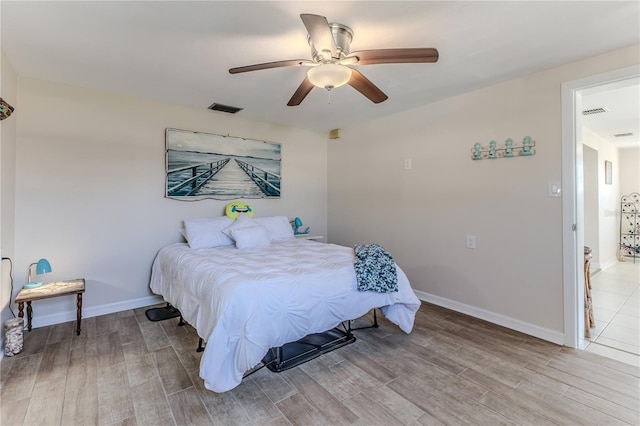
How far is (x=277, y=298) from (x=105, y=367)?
56.7 inches

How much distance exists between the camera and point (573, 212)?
2492mm

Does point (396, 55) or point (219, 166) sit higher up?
point (396, 55)

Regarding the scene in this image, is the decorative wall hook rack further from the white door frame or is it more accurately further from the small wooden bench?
the small wooden bench

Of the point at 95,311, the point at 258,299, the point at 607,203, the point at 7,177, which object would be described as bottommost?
the point at 95,311

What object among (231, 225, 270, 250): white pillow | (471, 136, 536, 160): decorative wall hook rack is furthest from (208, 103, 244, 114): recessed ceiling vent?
(471, 136, 536, 160): decorative wall hook rack

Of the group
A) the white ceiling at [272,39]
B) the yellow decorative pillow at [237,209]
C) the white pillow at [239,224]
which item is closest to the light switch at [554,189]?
the white ceiling at [272,39]

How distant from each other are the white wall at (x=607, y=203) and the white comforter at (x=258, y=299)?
4853 mm

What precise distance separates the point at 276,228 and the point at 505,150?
107 inches

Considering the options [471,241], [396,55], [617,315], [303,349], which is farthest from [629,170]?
[303,349]

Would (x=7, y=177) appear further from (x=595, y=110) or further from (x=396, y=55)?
(x=595, y=110)

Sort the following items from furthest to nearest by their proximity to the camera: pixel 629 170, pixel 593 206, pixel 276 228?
1. pixel 629 170
2. pixel 593 206
3. pixel 276 228

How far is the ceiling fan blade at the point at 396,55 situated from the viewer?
Result: 5.82 feet

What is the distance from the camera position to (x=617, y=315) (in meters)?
3.14

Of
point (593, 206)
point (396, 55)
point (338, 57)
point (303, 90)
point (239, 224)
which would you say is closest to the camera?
point (396, 55)
